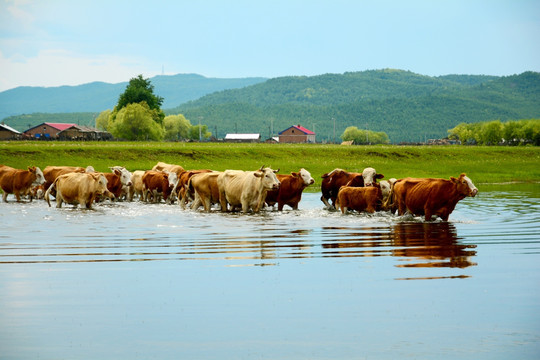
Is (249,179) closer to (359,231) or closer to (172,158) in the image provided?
(359,231)

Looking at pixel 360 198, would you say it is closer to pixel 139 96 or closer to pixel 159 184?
pixel 159 184

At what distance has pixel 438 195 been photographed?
2042 centimetres

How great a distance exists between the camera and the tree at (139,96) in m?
139

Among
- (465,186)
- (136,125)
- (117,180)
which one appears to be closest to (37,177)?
(117,180)

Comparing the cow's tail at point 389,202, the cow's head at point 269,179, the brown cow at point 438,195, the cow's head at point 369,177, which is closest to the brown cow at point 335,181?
the cow's head at point 369,177

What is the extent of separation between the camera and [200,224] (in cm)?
2102

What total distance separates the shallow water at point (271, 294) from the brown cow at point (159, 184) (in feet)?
40.5

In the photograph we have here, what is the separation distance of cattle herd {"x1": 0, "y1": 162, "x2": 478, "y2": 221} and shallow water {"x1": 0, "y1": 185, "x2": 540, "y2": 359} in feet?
6.68

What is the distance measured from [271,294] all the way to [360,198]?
13915mm

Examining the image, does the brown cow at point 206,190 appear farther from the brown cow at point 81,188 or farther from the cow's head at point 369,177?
the cow's head at point 369,177

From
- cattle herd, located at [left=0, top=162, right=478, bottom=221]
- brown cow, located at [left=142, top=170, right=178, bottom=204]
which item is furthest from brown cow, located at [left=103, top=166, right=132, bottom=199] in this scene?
brown cow, located at [left=142, top=170, right=178, bottom=204]

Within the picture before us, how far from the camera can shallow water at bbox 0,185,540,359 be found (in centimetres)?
773

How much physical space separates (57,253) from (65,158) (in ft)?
145

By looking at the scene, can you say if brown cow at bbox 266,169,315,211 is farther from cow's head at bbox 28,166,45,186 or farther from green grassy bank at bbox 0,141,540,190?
green grassy bank at bbox 0,141,540,190
